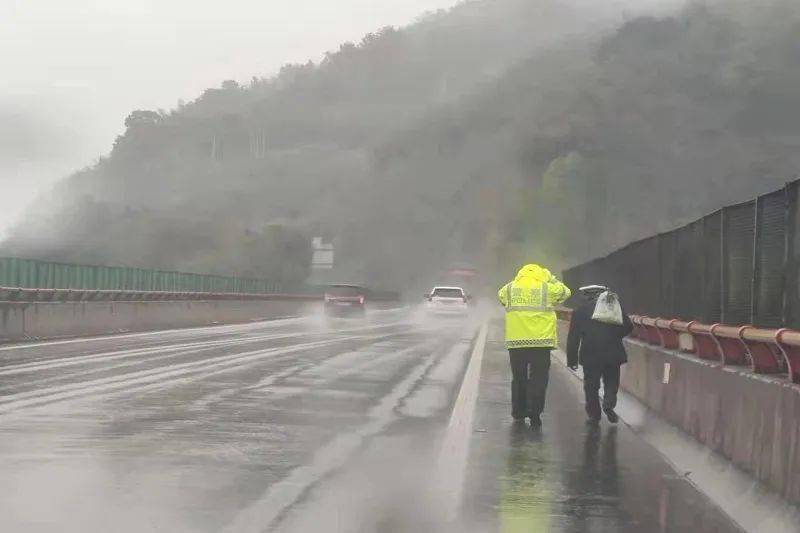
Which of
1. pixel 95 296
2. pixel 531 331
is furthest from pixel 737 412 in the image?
pixel 95 296

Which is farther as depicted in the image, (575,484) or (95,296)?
(95,296)

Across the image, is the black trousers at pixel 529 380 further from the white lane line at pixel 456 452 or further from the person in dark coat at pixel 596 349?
the white lane line at pixel 456 452

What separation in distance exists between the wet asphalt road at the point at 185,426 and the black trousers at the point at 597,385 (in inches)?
67.2

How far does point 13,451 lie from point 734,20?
574 feet

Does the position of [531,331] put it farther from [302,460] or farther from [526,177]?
[526,177]

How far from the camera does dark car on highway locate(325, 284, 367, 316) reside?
182 feet

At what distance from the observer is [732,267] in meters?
11.8

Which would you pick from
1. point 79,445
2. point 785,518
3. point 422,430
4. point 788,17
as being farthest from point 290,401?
point 788,17

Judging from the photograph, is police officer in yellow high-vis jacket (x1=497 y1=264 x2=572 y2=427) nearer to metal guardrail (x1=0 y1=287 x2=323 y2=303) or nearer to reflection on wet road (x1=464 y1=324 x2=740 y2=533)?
reflection on wet road (x1=464 y1=324 x2=740 y2=533)

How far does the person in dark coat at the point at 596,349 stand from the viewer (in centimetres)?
1339

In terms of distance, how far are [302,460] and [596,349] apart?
451 centimetres

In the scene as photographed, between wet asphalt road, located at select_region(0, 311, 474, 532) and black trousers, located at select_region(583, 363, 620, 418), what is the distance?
5.60 feet

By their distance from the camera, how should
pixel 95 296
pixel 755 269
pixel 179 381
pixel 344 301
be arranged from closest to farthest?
pixel 755 269, pixel 179 381, pixel 95 296, pixel 344 301

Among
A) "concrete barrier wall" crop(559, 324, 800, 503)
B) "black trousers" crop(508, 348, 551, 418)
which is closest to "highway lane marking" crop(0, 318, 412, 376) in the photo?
"black trousers" crop(508, 348, 551, 418)
